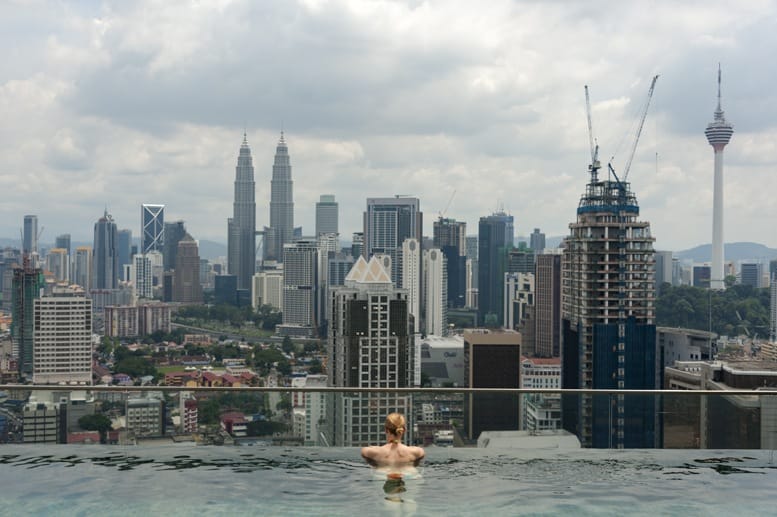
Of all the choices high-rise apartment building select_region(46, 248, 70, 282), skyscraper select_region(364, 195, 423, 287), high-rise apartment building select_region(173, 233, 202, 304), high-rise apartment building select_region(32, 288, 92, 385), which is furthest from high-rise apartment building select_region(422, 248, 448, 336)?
high-rise apartment building select_region(46, 248, 70, 282)

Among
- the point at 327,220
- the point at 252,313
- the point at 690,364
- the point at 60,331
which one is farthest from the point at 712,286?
the point at 327,220

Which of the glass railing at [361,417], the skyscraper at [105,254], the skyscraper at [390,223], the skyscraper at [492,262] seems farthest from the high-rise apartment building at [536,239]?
the glass railing at [361,417]

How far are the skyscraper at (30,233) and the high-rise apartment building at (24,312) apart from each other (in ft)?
127

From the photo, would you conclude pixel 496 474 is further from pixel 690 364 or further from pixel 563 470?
pixel 690 364

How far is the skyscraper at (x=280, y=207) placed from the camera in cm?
14112

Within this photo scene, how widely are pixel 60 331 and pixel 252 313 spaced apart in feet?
119

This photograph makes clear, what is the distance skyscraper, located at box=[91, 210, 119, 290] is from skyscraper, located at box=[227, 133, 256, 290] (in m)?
17.4

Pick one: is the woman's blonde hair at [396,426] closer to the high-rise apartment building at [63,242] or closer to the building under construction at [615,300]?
the building under construction at [615,300]

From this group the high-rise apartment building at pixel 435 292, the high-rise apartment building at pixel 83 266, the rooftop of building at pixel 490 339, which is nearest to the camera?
the rooftop of building at pixel 490 339

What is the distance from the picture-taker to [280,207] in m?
152

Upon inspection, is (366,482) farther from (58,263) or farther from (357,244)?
(58,263)

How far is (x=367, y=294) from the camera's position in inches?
1555

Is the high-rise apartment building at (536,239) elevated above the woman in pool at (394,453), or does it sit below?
above

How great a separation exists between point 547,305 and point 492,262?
3482 centimetres
